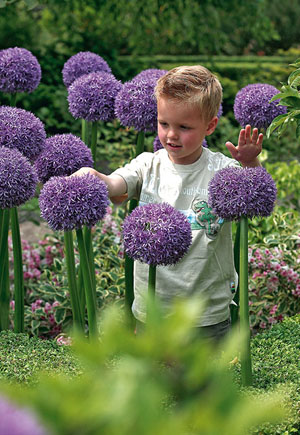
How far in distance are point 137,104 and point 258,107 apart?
1.57 feet

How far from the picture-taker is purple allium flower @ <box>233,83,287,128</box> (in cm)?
253

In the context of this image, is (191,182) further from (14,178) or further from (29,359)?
(29,359)

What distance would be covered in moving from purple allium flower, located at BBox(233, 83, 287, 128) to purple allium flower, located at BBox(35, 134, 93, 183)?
663 mm

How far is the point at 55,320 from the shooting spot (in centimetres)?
317

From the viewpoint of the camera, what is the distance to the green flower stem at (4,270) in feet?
8.14

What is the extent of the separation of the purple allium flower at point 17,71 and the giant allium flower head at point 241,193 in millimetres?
1075

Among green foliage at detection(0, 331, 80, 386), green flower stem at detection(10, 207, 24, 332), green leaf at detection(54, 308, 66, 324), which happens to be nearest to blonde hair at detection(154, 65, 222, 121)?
green flower stem at detection(10, 207, 24, 332)

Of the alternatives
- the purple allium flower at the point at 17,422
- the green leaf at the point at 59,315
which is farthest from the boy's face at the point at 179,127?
the purple allium flower at the point at 17,422

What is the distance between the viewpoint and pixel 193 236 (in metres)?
2.43

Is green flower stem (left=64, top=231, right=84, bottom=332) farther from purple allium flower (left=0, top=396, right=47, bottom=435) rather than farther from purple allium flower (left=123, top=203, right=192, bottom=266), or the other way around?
purple allium flower (left=0, top=396, right=47, bottom=435)

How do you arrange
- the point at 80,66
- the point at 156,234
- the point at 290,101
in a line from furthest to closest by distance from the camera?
the point at 80,66 < the point at 290,101 < the point at 156,234

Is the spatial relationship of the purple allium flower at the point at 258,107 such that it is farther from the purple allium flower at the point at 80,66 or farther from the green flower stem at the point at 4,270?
the green flower stem at the point at 4,270

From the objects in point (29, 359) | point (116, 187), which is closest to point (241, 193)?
point (116, 187)

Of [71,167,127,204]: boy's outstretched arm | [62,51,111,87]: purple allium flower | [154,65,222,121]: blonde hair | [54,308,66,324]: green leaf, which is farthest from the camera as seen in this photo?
[54,308,66,324]: green leaf
